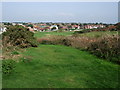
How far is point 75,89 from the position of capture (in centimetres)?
340

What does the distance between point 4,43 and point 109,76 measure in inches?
226

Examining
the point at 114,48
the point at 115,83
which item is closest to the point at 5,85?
the point at 115,83

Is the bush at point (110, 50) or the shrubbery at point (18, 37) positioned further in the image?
the shrubbery at point (18, 37)

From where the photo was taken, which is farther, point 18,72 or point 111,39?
point 111,39

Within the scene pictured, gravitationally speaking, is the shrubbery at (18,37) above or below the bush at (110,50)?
above

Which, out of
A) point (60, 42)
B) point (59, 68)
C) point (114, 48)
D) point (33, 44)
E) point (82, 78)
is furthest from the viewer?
point (60, 42)

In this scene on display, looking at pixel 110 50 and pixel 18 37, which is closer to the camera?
pixel 110 50

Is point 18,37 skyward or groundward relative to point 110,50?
skyward

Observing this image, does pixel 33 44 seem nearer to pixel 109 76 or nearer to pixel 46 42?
pixel 46 42

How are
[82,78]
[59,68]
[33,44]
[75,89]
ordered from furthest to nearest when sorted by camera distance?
[33,44]
[59,68]
[82,78]
[75,89]

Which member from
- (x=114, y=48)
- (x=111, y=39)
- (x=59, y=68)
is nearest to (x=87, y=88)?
(x=59, y=68)

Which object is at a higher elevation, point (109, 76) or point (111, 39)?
point (111, 39)

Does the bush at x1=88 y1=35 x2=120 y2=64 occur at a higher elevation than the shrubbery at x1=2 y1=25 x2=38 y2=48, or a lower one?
lower

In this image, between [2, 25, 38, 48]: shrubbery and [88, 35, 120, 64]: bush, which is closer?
[88, 35, 120, 64]: bush
